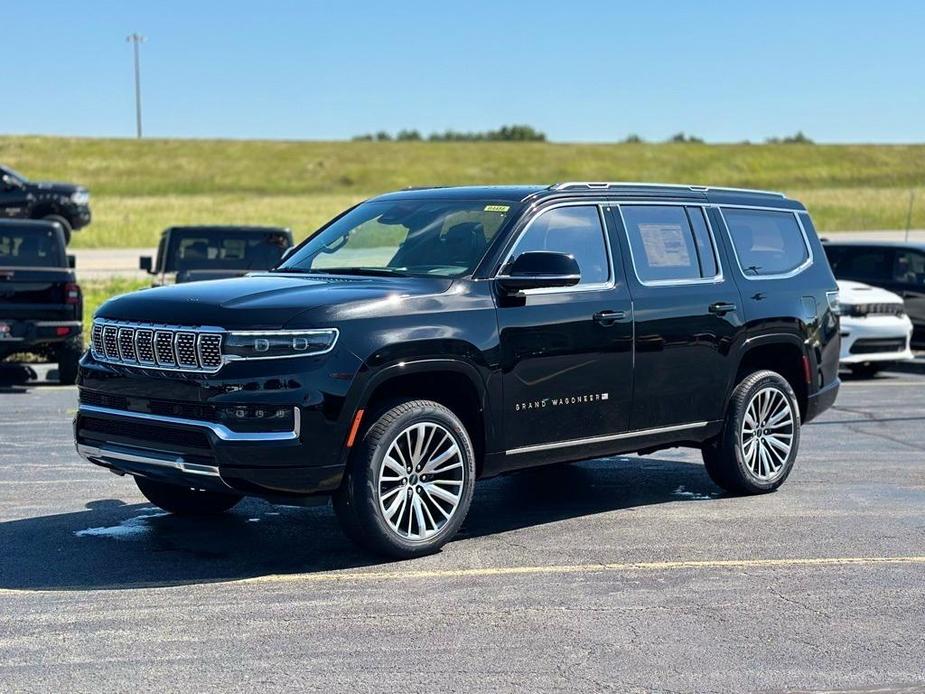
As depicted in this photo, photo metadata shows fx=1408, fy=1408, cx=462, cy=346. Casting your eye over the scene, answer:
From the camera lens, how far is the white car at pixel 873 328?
17031 millimetres

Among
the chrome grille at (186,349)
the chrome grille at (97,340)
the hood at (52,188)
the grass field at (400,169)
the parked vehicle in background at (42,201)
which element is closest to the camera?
the chrome grille at (186,349)

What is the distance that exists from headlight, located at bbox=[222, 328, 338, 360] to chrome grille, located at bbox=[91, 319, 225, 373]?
7cm

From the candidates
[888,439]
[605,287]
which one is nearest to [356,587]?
[605,287]

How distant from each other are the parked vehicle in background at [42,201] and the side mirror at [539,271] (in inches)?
1123

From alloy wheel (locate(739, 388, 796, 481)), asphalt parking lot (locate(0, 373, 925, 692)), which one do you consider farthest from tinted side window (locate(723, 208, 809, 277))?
asphalt parking lot (locate(0, 373, 925, 692))

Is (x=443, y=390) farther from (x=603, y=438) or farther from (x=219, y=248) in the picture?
(x=219, y=248)

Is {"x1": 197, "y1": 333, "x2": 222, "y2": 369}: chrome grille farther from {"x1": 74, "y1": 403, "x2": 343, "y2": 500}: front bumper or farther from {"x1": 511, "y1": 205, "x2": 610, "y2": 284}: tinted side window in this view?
{"x1": 511, "y1": 205, "x2": 610, "y2": 284}: tinted side window

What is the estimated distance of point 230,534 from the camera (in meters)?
7.88

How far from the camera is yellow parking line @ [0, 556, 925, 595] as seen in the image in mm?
6684

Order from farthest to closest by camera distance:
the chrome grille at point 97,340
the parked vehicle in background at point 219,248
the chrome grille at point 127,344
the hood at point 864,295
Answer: the parked vehicle in background at point 219,248, the hood at point 864,295, the chrome grille at point 97,340, the chrome grille at point 127,344

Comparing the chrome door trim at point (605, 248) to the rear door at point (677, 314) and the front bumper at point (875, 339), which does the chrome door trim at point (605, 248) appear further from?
Result: the front bumper at point (875, 339)

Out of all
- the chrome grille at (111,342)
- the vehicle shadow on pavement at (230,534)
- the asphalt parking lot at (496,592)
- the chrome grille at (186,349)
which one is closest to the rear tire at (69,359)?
the asphalt parking lot at (496,592)

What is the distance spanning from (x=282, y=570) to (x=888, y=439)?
682cm

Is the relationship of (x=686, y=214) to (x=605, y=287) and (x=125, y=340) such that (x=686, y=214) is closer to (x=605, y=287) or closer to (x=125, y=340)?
(x=605, y=287)
